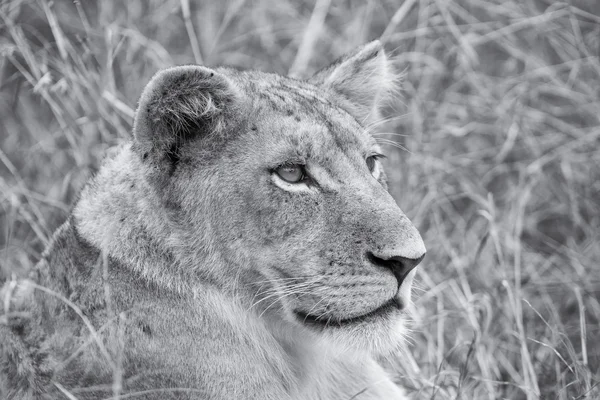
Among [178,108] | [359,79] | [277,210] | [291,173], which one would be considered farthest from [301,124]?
[359,79]

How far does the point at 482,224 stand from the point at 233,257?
12.0ft

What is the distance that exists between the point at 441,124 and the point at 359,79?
2.40 metres

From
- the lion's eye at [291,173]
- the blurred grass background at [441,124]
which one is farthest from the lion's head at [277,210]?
the blurred grass background at [441,124]

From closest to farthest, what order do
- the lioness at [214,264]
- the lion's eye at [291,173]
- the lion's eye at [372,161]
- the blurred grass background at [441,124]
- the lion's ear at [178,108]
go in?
the lioness at [214,264], the lion's ear at [178,108], the lion's eye at [291,173], the lion's eye at [372,161], the blurred grass background at [441,124]

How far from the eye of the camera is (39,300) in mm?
3369

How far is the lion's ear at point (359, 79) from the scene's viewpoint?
4.30 m

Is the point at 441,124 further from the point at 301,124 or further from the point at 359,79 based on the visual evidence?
the point at 301,124

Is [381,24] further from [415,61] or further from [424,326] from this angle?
[424,326]

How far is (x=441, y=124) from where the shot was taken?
21.8 ft

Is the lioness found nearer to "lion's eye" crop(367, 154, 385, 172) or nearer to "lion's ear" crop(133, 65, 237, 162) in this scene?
"lion's ear" crop(133, 65, 237, 162)

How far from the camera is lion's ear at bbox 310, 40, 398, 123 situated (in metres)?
4.30

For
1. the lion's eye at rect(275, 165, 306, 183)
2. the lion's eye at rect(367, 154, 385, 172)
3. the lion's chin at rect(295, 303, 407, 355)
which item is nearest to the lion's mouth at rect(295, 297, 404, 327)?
the lion's chin at rect(295, 303, 407, 355)

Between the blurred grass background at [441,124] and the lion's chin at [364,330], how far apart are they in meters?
1.27

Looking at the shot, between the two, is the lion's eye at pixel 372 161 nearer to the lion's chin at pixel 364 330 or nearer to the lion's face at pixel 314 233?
the lion's face at pixel 314 233
